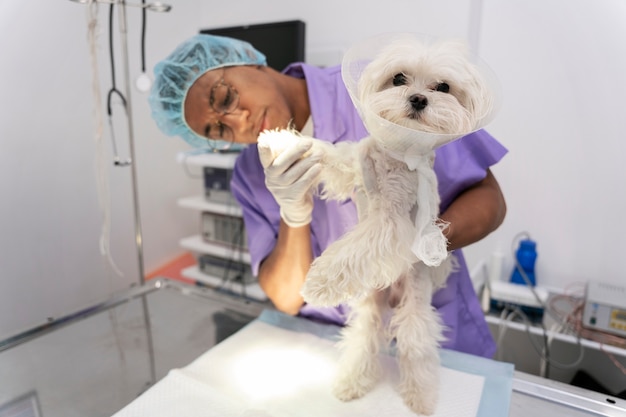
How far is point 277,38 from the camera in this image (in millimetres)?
1671

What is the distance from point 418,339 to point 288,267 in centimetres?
37

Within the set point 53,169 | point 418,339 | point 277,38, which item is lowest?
point 418,339

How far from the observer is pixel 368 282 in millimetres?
641

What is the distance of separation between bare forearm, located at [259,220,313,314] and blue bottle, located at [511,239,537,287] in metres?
0.97

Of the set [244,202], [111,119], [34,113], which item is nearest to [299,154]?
[244,202]

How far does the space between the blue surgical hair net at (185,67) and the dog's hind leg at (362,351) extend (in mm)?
590

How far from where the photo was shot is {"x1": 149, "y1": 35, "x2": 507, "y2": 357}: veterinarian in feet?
2.78

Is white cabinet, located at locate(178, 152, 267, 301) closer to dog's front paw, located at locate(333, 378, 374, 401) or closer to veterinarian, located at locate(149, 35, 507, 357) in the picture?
veterinarian, located at locate(149, 35, 507, 357)

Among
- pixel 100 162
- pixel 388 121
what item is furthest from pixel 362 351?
pixel 100 162

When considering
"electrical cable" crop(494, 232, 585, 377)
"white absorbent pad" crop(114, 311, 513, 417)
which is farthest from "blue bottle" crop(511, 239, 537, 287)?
"white absorbent pad" crop(114, 311, 513, 417)

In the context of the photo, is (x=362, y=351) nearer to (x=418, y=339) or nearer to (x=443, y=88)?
(x=418, y=339)

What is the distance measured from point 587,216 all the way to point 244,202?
1.20 m

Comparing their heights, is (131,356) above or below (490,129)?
below

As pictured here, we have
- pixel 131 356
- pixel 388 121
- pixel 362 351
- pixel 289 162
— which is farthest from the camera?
pixel 131 356
